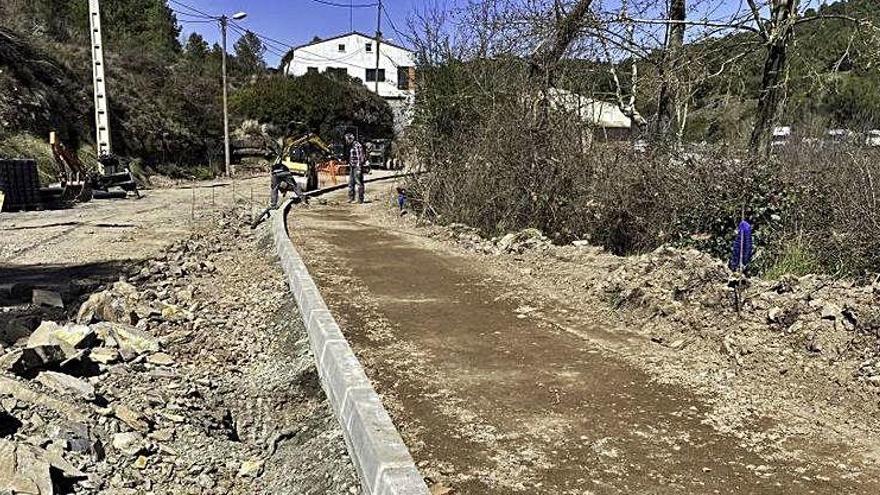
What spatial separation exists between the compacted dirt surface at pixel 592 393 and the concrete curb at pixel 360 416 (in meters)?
0.27

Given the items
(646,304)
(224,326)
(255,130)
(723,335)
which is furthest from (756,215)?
(255,130)

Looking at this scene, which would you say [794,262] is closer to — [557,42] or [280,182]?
[557,42]

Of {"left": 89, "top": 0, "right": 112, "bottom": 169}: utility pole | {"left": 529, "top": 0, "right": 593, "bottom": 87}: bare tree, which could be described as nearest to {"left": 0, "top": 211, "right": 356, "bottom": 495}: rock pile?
{"left": 529, "top": 0, "right": 593, "bottom": 87}: bare tree

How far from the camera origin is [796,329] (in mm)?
5594

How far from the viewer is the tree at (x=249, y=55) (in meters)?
56.5

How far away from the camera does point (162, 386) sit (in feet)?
19.6

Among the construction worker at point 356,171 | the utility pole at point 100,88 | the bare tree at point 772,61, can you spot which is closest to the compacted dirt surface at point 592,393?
the bare tree at point 772,61

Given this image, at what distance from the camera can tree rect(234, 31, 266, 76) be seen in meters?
56.5

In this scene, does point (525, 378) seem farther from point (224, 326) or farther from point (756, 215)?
point (756, 215)

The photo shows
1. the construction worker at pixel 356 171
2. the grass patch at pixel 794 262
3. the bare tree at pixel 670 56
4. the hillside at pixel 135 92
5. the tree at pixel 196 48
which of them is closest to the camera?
the grass patch at pixel 794 262

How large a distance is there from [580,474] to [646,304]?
3.24m

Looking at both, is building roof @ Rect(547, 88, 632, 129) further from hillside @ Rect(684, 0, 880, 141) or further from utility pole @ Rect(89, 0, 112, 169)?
utility pole @ Rect(89, 0, 112, 169)

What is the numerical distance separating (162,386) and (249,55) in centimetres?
5739

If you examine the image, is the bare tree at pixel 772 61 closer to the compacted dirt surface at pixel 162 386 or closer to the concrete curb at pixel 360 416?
the concrete curb at pixel 360 416
